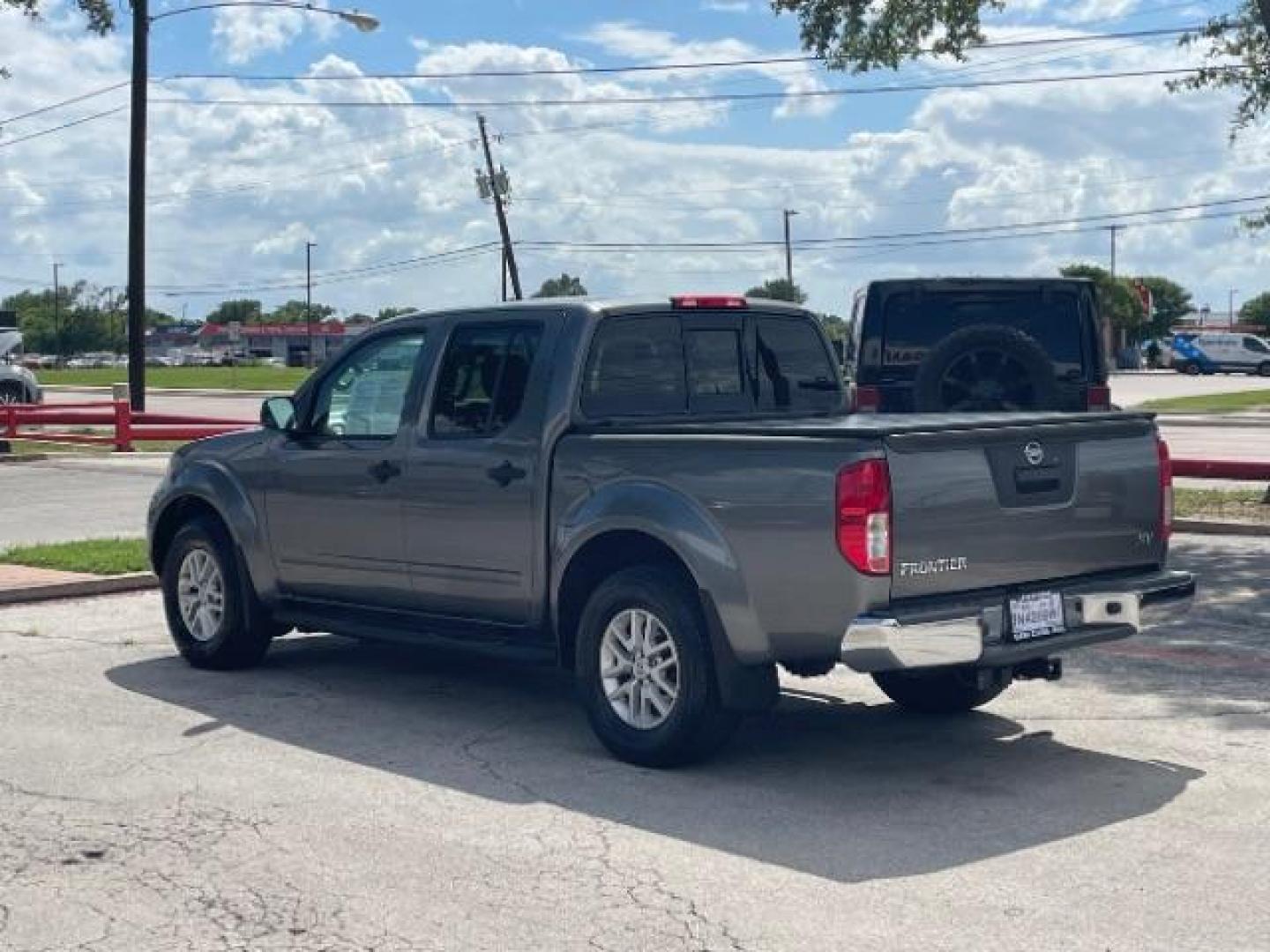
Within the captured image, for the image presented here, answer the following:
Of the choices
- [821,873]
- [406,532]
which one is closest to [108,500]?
[406,532]

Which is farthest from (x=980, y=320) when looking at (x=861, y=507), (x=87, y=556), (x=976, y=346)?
(x=861, y=507)

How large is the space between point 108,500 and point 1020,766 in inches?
532

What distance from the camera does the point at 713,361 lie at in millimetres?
8141

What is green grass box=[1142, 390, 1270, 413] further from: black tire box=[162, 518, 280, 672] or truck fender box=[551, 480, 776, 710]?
truck fender box=[551, 480, 776, 710]

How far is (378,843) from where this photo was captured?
5.94 meters

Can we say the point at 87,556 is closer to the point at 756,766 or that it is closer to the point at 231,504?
the point at 231,504

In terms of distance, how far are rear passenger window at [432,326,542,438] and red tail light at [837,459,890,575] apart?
189 cm

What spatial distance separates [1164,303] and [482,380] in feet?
458

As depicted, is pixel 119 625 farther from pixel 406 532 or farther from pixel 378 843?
pixel 378 843

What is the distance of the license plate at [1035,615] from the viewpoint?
6645 millimetres

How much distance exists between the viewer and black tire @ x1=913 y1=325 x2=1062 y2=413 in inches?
490

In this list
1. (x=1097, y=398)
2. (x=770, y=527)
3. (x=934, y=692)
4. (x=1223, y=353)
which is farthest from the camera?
(x=1223, y=353)

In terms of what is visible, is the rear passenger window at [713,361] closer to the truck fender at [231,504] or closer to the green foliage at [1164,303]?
the truck fender at [231,504]

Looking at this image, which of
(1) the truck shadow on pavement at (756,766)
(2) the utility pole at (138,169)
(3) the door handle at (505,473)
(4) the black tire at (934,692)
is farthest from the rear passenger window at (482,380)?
(2) the utility pole at (138,169)
